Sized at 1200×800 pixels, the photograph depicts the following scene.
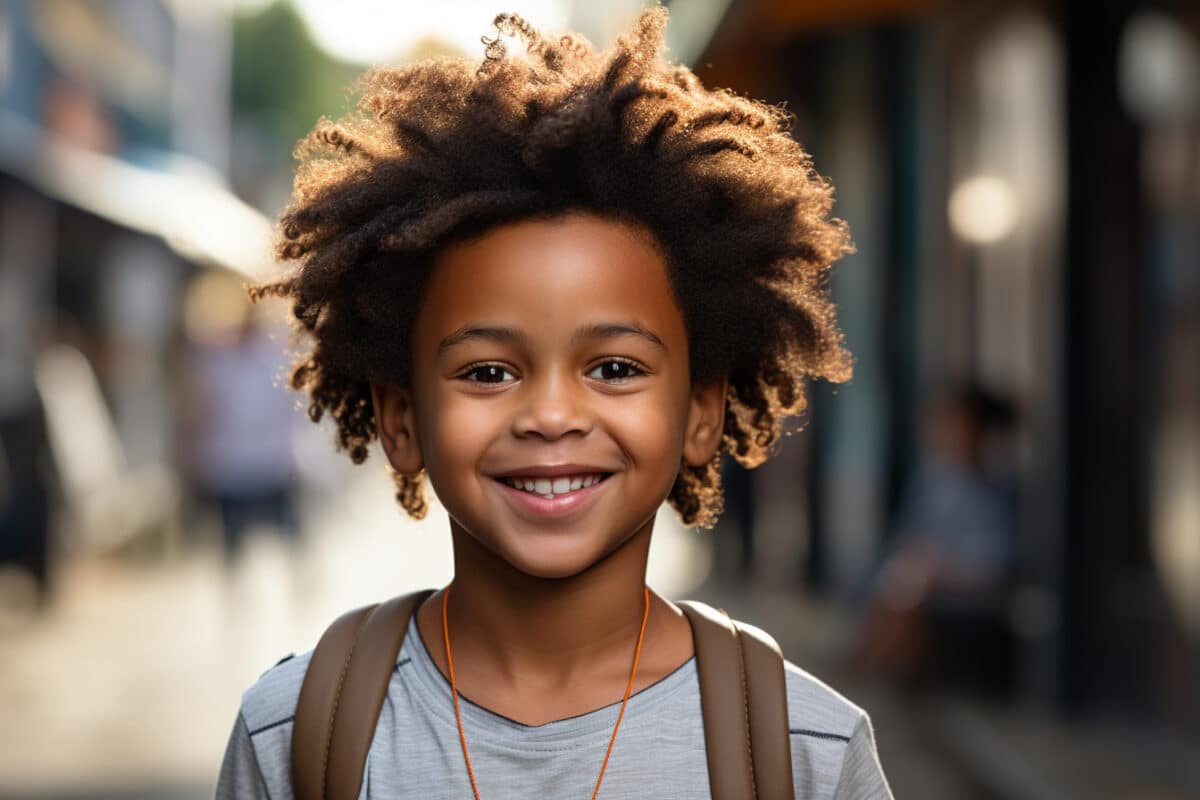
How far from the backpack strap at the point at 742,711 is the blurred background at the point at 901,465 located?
0.92m

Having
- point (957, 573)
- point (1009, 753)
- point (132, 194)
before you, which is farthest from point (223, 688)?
point (132, 194)

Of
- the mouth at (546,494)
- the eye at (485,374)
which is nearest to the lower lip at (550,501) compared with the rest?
the mouth at (546,494)

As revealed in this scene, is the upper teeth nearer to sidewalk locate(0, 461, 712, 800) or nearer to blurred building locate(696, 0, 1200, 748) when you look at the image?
sidewalk locate(0, 461, 712, 800)

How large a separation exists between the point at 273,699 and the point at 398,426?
1.39 ft

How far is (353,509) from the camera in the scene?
19891 millimetres

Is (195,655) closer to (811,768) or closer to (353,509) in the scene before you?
(811,768)

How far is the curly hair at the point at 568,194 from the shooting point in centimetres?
212

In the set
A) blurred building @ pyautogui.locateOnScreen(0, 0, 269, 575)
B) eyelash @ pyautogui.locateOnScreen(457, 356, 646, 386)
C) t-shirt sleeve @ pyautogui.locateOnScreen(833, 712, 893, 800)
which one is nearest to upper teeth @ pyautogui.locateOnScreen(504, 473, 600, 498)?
eyelash @ pyautogui.locateOnScreen(457, 356, 646, 386)

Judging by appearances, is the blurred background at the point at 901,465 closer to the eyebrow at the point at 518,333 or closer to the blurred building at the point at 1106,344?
the blurred building at the point at 1106,344

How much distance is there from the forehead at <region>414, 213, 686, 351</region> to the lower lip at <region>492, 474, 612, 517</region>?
0.68 ft

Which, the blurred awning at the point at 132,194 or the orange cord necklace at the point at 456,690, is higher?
the blurred awning at the point at 132,194

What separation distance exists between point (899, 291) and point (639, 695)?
28.6 ft

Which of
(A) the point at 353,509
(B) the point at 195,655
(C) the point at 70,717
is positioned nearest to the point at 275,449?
(B) the point at 195,655

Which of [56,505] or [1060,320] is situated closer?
[1060,320]
